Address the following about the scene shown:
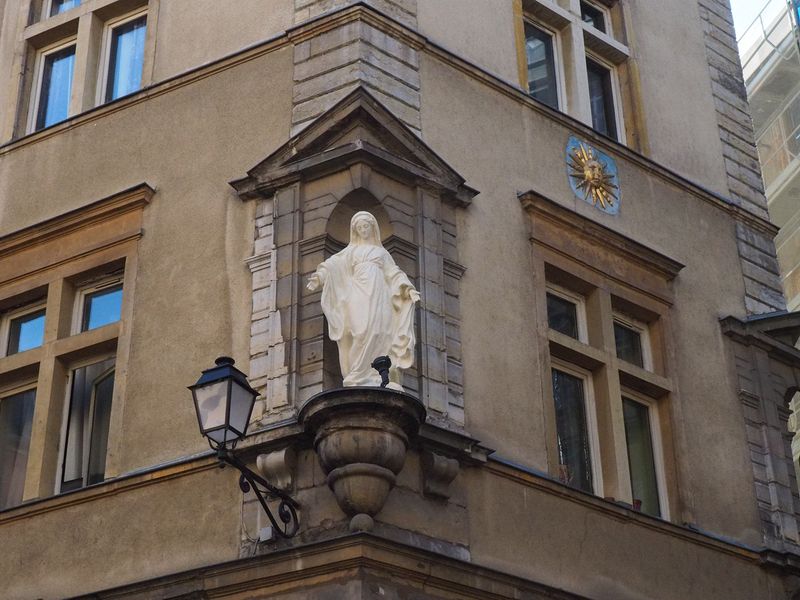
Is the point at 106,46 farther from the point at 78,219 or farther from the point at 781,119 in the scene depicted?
the point at 781,119

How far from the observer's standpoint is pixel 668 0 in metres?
19.0

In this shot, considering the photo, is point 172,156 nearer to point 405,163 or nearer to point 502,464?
point 405,163

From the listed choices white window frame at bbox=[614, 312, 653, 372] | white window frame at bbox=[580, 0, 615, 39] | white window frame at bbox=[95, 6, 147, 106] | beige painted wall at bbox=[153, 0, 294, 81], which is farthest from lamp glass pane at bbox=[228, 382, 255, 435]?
white window frame at bbox=[580, 0, 615, 39]

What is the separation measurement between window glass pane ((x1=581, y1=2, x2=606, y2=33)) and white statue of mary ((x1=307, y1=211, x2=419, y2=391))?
627cm

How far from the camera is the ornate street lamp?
11.5 metres

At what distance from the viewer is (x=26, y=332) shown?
51.2 feet

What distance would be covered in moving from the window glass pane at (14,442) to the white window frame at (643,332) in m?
6.10

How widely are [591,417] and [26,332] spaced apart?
579 cm

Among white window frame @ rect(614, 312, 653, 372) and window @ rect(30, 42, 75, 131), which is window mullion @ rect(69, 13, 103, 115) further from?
white window frame @ rect(614, 312, 653, 372)

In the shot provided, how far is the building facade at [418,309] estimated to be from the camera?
42.3ft

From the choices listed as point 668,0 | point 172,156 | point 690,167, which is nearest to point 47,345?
point 172,156

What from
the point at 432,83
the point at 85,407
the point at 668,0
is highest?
the point at 668,0

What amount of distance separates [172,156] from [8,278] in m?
2.16

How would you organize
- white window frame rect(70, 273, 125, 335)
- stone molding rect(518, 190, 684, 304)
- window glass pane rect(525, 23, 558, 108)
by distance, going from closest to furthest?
white window frame rect(70, 273, 125, 335) → stone molding rect(518, 190, 684, 304) → window glass pane rect(525, 23, 558, 108)
